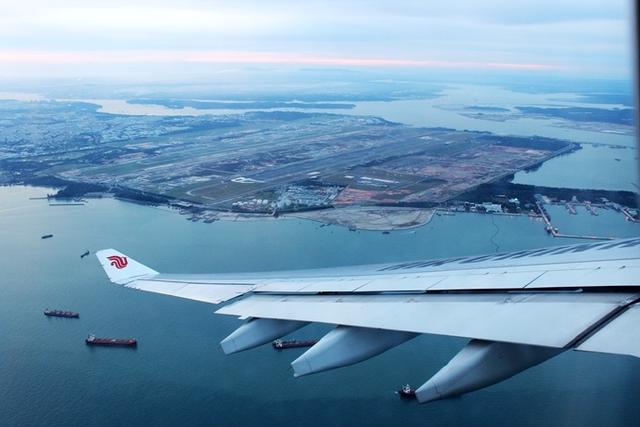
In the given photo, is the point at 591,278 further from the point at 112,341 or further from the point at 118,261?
the point at 112,341

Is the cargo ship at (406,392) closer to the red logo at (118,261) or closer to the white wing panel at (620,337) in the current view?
the red logo at (118,261)

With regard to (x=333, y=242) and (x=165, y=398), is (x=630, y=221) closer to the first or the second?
(x=333, y=242)

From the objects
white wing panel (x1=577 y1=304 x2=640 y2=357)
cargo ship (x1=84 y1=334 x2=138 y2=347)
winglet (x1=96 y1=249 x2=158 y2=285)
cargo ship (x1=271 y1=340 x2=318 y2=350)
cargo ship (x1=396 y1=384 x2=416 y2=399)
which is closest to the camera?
white wing panel (x1=577 y1=304 x2=640 y2=357)

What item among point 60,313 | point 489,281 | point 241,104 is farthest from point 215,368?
point 241,104

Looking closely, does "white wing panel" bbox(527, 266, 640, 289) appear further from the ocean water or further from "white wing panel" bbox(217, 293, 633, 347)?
the ocean water

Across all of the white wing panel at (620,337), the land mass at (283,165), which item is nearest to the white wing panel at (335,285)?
the white wing panel at (620,337)

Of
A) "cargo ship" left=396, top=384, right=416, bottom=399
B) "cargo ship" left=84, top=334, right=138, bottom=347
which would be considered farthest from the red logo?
"cargo ship" left=84, top=334, right=138, bottom=347
